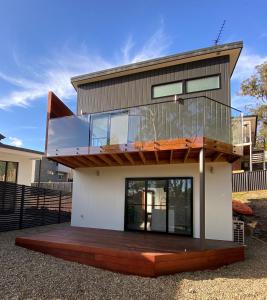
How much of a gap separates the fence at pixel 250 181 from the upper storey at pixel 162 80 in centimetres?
882

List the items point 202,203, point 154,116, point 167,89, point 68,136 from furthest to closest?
point 167,89, point 68,136, point 154,116, point 202,203

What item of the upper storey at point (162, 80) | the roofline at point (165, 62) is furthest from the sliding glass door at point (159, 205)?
the roofline at point (165, 62)

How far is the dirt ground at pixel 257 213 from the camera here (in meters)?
11.1

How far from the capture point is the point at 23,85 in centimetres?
1958

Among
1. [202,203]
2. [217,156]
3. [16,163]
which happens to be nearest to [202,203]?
[202,203]

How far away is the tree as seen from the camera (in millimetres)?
22875

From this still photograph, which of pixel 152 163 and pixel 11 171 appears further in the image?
pixel 11 171

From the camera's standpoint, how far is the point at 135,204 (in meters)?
10.1

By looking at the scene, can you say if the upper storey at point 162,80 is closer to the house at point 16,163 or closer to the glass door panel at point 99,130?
the glass door panel at point 99,130

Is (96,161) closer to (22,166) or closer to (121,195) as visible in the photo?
(121,195)

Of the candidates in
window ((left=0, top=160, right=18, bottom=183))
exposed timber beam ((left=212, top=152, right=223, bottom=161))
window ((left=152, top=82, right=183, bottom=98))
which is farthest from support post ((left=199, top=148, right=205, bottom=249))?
window ((left=0, top=160, right=18, bottom=183))

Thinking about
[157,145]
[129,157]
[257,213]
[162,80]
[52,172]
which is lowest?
[257,213]

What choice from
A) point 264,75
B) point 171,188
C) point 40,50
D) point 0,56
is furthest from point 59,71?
point 264,75

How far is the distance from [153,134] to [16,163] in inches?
364
